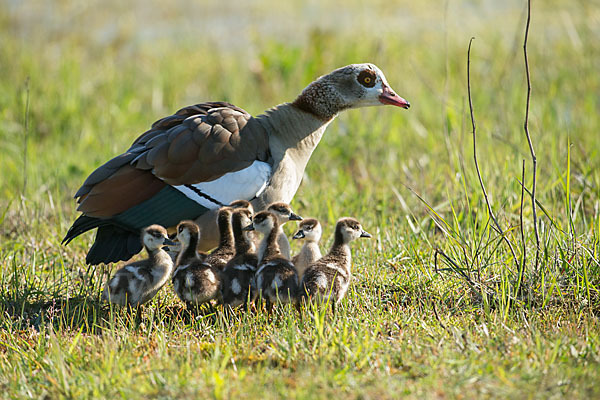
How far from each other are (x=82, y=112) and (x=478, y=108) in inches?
193

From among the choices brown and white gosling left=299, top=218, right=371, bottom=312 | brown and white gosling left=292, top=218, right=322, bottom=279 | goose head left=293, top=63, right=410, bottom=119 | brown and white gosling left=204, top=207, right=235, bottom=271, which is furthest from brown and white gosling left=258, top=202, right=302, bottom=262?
goose head left=293, top=63, right=410, bottom=119

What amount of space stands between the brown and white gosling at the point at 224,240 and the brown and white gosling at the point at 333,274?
0.62 meters

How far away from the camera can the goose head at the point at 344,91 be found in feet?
18.3

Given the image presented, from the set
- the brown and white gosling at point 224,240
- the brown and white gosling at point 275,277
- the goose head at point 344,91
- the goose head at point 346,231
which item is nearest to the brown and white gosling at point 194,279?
the brown and white gosling at point 224,240

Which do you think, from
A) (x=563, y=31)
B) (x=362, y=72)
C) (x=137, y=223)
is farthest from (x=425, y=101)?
(x=137, y=223)

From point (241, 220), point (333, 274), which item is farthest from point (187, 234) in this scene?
point (333, 274)

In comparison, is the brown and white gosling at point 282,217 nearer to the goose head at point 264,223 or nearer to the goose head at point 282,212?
the goose head at point 282,212

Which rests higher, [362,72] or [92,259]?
[362,72]

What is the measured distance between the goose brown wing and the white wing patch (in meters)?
0.04

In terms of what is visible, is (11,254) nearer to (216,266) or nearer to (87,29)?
(216,266)

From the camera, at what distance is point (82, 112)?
9016 millimetres

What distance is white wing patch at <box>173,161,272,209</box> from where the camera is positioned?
5.00 metres

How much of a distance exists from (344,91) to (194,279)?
2086mm

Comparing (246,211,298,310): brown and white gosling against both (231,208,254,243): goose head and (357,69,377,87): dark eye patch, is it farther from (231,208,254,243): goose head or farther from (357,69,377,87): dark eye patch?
(357,69,377,87): dark eye patch
